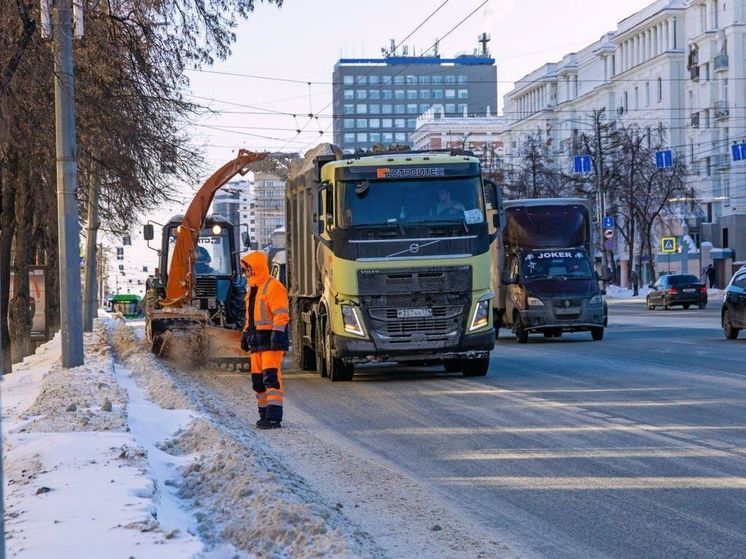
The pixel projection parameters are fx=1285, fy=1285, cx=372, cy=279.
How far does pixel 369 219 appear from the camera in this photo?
19.0 meters

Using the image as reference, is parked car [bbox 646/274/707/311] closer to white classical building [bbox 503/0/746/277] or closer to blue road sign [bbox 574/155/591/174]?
blue road sign [bbox 574/155/591/174]

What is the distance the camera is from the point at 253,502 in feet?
25.2

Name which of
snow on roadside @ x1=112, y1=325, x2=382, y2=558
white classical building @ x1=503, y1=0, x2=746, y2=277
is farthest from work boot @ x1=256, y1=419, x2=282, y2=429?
white classical building @ x1=503, y1=0, x2=746, y2=277

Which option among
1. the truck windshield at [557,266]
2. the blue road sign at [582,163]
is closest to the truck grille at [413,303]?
the truck windshield at [557,266]

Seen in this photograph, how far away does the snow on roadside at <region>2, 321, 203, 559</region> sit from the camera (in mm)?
6238

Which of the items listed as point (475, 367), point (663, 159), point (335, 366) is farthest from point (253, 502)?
point (663, 159)

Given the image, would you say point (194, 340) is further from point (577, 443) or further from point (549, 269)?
point (577, 443)

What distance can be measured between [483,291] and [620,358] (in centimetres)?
502

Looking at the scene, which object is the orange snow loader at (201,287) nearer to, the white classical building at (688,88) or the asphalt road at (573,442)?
the asphalt road at (573,442)

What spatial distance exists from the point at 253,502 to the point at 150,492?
64cm

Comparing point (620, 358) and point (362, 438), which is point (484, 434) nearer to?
point (362, 438)

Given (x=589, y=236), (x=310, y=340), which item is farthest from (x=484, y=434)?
(x=589, y=236)

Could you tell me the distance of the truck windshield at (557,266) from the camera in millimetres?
30719

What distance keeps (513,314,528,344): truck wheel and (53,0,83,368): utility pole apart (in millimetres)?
Answer: 13864
